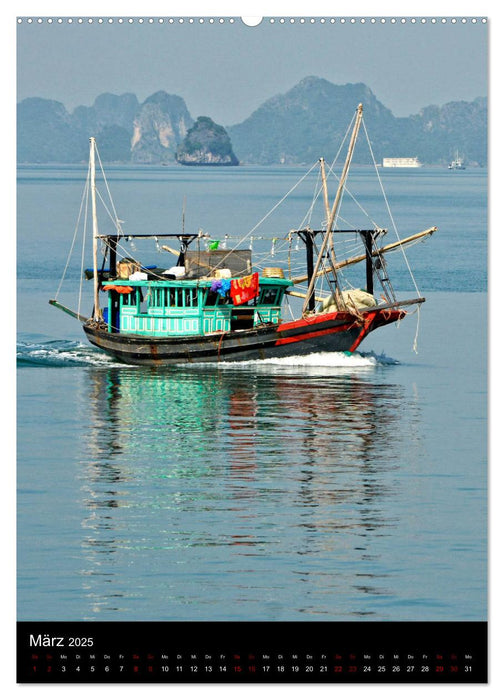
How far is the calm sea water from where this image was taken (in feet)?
83.8

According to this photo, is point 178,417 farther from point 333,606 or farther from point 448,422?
point 333,606

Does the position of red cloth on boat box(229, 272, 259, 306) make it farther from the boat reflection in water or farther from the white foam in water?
the boat reflection in water

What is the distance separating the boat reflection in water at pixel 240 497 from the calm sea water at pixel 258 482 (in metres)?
0.07

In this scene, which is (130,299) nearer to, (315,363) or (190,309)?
(190,309)

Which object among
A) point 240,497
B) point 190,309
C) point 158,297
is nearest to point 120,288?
point 158,297

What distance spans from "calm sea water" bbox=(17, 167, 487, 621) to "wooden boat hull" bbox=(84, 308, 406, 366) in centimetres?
75

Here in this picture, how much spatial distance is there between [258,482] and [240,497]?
1755 mm

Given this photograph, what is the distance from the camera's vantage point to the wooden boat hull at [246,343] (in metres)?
60.0

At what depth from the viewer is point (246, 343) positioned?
197 ft

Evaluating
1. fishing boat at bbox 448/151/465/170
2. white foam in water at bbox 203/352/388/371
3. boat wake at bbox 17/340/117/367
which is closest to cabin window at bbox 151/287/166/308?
boat wake at bbox 17/340/117/367

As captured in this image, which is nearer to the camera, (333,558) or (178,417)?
(333,558)

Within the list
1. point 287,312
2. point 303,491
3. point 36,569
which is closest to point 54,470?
point 303,491

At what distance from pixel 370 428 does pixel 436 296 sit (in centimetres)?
3537

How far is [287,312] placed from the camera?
75.4 m
